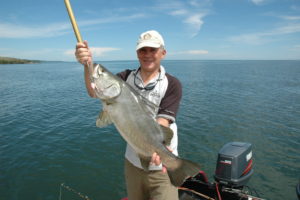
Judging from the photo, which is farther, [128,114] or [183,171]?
[183,171]

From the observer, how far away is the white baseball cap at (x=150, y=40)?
3639mm

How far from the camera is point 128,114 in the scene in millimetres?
3275

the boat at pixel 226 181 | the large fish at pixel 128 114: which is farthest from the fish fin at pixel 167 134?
the boat at pixel 226 181

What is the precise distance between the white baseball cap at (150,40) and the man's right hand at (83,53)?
910mm

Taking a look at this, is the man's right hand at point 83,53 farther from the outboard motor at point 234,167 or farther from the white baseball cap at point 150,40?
the outboard motor at point 234,167

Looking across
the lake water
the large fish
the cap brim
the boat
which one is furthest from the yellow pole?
the lake water

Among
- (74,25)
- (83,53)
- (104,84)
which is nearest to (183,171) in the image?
(104,84)

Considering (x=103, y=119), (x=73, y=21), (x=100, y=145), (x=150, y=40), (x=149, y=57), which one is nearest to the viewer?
(x=73, y=21)

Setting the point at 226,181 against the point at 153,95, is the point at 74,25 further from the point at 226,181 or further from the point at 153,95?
the point at 226,181

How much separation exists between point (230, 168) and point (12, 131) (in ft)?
53.3

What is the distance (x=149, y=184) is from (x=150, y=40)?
270cm

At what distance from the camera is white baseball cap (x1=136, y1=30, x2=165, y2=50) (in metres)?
3.64

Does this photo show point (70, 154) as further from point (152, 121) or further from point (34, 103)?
point (34, 103)

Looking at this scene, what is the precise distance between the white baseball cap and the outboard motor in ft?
13.5
